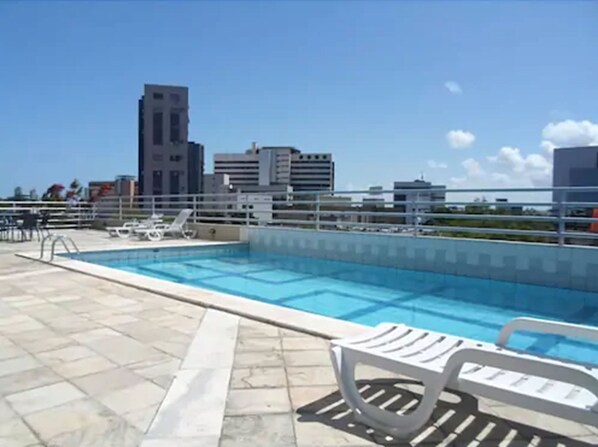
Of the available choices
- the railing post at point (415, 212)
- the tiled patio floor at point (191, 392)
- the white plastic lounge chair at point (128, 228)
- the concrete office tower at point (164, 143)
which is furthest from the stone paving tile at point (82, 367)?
the concrete office tower at point (164, 143)

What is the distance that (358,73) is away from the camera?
12195 mm

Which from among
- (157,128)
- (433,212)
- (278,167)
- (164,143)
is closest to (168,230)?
(433,212)

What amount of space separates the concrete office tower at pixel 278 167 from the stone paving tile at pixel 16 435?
173 ft

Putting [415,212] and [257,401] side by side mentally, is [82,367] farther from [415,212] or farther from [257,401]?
[415,212]

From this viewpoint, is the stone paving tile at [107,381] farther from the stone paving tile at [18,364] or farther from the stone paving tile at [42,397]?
the stone paving tile at [18,364]

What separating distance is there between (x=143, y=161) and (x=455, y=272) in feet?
163

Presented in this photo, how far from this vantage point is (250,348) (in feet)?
9.32

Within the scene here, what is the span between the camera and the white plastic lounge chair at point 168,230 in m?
10.4

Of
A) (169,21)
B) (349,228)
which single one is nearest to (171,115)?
(169,21)

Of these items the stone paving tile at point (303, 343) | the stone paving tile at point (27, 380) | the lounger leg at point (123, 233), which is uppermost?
the lounger leg at point (123, 233)

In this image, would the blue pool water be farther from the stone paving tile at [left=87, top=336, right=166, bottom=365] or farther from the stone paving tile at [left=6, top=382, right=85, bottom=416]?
the stone paving tile at [left=6, top=382, right=85, bottom=416]

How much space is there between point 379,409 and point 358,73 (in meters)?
11.5

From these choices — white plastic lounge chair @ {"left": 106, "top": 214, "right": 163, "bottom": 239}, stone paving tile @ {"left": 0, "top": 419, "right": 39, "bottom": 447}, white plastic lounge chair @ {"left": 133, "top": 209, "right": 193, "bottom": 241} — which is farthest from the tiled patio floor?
white plastic lounge chair @ {"left": 106, "top": 214, "right": 163, "bottom": 239}

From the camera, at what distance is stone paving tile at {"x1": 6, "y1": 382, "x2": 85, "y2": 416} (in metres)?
2.00
